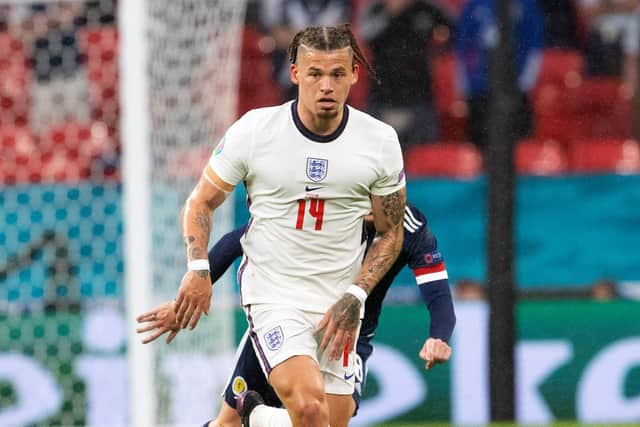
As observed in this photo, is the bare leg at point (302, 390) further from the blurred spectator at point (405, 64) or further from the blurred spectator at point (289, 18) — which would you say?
the blurred spectator at point (289, 18)

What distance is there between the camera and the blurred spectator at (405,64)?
10.2m

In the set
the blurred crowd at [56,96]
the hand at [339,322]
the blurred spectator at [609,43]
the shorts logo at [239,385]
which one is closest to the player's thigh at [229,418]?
the shorts logo at [239,385]

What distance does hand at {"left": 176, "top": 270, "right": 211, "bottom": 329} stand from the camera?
5.31 m

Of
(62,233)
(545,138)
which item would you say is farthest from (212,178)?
(545,138)

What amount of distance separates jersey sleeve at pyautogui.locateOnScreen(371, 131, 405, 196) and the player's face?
0.27 meters

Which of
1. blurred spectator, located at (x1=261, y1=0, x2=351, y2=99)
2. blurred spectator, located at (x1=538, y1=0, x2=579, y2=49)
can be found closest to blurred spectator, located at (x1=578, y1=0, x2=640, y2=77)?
blurred spectator, located at (x1=538, y1=0, x2=579, y2=49)

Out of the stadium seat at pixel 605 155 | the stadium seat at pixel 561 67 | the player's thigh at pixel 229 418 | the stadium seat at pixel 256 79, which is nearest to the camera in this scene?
the player's thigh at pixel 229 418

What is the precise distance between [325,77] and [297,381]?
44.0 inches

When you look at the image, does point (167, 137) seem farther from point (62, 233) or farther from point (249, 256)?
point (249, 256)

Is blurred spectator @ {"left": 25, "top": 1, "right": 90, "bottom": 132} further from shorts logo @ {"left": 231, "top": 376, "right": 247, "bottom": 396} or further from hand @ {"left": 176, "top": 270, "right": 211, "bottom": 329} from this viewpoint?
hand @ {"left": 176, "top": 270, "right": 211, "bottom": 329}

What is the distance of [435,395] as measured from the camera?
9.77 meters

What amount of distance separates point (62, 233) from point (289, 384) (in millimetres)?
4270

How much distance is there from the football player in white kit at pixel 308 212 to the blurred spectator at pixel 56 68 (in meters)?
4.30

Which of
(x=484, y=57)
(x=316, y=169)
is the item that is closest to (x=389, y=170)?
(x=316, y=169)
